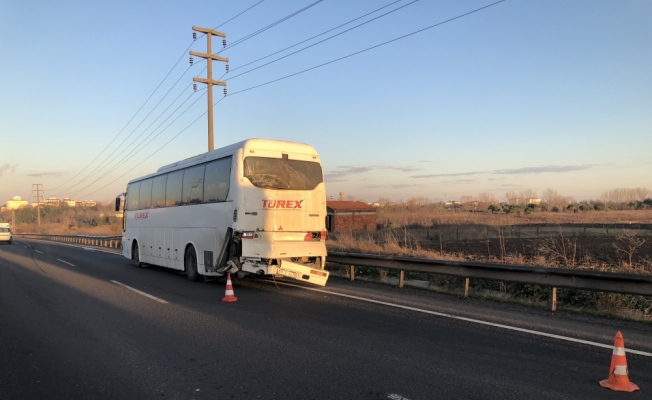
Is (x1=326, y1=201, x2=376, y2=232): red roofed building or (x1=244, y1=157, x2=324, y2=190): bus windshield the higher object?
(x1=244, y1=157, x2=324, y2=190): bus windshield

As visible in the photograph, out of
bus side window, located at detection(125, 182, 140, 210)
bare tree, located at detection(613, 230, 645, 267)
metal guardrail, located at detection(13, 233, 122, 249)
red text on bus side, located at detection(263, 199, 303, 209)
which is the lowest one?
metal guardrail, located at detection(13, 233, 122, 249)

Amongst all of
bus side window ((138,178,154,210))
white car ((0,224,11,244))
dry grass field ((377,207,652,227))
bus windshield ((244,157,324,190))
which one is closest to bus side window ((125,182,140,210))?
Answer: bus side window ((138,178,154,210))

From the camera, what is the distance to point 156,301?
10242mm

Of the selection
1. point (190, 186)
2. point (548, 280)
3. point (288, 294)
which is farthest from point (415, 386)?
point (190, 186)

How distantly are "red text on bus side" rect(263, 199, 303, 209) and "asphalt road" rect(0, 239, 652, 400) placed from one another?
8.50 feet

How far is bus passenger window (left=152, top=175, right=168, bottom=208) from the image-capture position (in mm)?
16422

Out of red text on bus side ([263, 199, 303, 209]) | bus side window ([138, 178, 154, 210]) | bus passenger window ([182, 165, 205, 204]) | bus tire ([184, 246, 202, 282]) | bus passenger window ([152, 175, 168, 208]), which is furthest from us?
bus side window ([138, 178, 154, 210])

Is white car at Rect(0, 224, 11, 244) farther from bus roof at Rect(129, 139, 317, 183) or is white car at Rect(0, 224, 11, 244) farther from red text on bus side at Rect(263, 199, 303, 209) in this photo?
red text on bus side at Rect(263, 199, 303, 209)

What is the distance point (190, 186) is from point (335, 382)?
34.3ft

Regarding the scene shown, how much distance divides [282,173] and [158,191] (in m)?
6.86

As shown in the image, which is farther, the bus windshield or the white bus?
the bus windshield

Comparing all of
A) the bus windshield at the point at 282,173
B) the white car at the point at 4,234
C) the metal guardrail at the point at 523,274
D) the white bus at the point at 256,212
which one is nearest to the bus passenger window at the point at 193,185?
the white bus at the point at 256,212

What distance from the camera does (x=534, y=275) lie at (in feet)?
30.5

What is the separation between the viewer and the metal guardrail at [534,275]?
807cm
